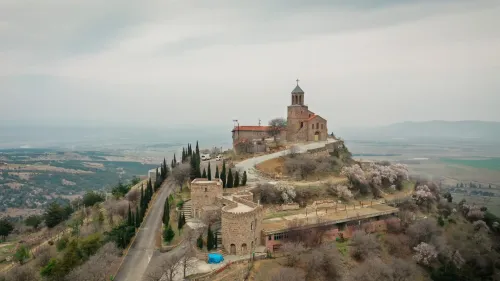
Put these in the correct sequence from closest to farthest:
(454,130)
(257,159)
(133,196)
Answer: (133,196) < (257,159) < (454,130)

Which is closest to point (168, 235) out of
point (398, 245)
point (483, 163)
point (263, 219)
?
point (263, 219)

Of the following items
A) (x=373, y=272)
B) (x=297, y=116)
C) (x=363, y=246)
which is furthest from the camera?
(x=297, y=116)

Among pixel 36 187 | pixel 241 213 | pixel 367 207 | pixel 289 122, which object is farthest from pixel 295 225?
pixel 36 187

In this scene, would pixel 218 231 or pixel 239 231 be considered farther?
pixel 218 231

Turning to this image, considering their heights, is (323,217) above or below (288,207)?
below

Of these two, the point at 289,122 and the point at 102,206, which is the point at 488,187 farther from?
the point at 102,206

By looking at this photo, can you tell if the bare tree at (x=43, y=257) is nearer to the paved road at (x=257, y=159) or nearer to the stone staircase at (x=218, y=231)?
the stone staircase at (x=218, y=231)

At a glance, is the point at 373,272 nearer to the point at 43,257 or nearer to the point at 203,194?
the point at 203,194
